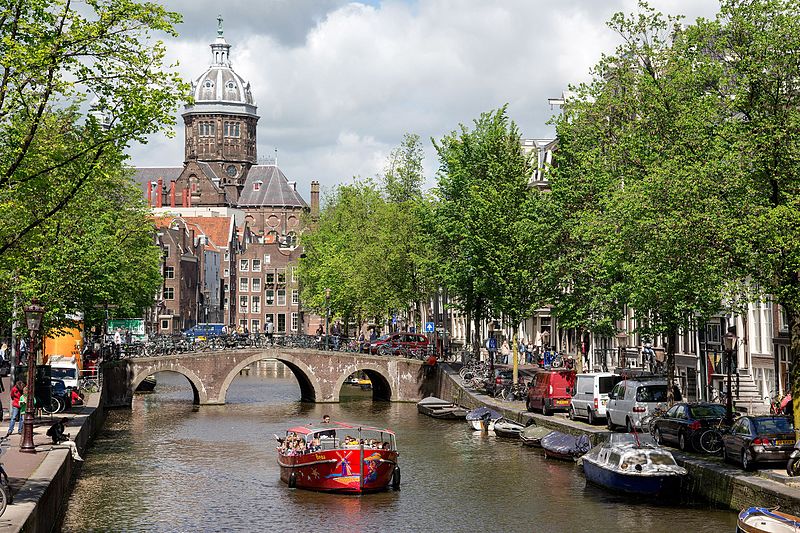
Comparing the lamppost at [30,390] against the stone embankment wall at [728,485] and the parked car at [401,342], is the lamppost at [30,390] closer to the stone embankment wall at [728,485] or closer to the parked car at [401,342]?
the stone embankment wall at [728,485]

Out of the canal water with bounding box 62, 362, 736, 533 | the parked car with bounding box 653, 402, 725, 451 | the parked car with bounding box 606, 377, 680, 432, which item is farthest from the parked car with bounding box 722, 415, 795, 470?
the parked car with bounding box 606, 377, 680, 432

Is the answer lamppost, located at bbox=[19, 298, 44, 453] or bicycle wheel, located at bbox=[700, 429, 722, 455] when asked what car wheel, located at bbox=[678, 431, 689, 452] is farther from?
lamppost, located at bbox=[19, 298, 44, 453]

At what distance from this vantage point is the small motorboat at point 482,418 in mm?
54969

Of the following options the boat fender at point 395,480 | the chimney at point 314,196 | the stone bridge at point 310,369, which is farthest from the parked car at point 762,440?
the chimney at point 314,196

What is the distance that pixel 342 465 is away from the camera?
123 ft

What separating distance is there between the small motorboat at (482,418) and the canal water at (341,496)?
65 cm

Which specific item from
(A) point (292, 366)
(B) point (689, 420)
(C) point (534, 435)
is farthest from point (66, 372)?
(B) point (689, 420)

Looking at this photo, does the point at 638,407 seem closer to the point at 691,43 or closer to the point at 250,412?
the point at 691,43

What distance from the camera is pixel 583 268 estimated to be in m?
52.4

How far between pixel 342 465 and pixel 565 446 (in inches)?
394

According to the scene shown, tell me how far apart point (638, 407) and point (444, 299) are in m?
51.4

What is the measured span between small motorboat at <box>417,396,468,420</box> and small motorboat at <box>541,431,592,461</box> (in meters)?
16.5

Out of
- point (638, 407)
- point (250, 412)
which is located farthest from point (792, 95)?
point (250, 412)

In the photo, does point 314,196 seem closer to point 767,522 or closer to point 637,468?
point 637,468
